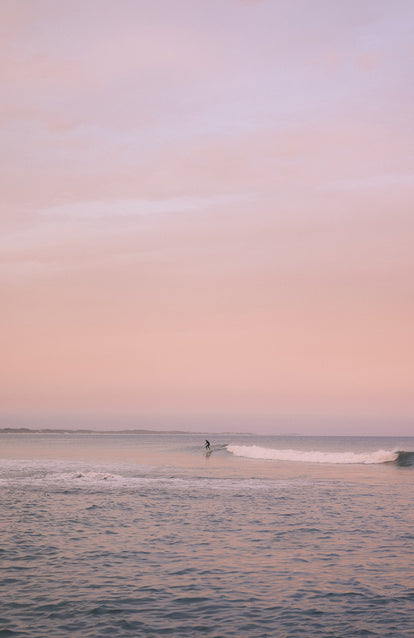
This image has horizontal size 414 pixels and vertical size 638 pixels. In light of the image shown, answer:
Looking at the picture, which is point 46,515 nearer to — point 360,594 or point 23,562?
point 23,562

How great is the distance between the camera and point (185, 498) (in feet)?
91.2

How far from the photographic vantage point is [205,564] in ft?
49.0

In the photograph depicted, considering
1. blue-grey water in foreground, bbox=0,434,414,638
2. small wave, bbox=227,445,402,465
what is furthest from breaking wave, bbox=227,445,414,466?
blue-grey water in foreground, bbox=0,434,414,638

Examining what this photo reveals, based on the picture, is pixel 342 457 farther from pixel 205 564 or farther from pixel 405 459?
pixel 205 564

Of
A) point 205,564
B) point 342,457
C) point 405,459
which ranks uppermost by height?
point 205,564

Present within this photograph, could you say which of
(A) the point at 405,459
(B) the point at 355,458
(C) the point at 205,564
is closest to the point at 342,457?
(B) the point at 355,458

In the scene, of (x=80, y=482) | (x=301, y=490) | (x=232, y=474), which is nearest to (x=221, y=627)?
(x=301, y=490)

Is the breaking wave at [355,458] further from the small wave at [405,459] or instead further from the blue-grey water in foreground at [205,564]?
the blue-grey water in foreground at [205,564]

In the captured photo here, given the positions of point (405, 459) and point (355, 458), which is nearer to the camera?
point (405, 459)

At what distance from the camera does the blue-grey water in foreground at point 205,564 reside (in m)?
10.6

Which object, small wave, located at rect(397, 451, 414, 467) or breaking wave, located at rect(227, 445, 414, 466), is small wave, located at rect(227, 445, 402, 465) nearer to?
breaking wave, located at rect(227, 445, 414, 466)

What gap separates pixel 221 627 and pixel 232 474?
3420cm

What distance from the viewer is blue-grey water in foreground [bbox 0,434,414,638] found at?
419 inches

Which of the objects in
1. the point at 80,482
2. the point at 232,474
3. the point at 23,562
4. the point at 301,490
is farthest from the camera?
the point at 232,474
